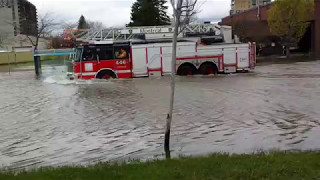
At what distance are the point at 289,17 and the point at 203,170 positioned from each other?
4456 cm

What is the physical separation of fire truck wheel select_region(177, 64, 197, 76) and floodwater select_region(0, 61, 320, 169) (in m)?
8.31

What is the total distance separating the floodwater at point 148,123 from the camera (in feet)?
28.7

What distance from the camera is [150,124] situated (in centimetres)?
1187

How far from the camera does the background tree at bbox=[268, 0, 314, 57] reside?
47.2 meters

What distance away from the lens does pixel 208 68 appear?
95.0 feet

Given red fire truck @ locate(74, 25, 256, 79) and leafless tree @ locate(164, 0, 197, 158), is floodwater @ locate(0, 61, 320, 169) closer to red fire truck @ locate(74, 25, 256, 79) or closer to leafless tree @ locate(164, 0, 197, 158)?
leafless tree @ locate(164, 0, 197, 158)

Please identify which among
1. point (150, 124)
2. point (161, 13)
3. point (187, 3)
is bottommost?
point (150, 124)

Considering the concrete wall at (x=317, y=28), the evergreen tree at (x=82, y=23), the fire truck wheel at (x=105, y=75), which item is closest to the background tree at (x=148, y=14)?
the concrete wall at (x=317, y=28)

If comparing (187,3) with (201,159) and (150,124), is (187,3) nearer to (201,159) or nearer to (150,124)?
(201,159)

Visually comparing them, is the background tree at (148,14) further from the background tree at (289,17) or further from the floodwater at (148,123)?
the floodwater at (148,123)

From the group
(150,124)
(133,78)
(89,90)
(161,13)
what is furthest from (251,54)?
(161,13)

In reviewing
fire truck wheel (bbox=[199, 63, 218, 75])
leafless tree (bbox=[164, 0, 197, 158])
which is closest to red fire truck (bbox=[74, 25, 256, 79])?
fire truck wheel (bbox=[199, 63, 218, 75])

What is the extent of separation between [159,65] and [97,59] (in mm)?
4050

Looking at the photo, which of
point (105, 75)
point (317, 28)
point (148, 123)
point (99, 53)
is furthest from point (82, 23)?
point (148, 123)
